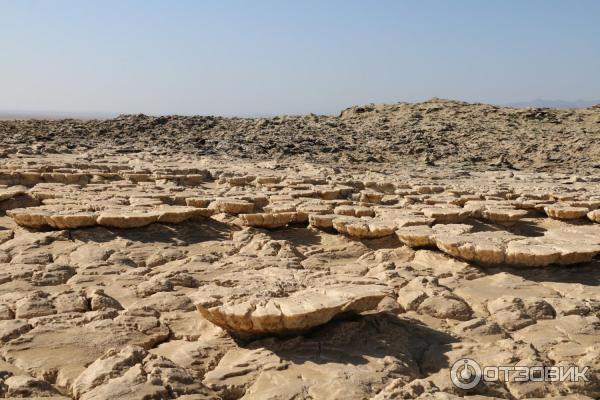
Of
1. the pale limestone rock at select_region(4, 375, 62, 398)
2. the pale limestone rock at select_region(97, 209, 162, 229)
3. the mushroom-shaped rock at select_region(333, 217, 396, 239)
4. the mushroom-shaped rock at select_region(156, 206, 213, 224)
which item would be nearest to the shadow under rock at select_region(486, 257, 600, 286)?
the mushroom-shaped rock at select_region(333, 217, 396, 239)

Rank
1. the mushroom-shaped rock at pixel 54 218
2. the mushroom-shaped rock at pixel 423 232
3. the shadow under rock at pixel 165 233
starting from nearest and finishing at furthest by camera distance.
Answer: the mushroom-shaped rock at pixel 423 232
the shadow under rock at pixel 165 233
the mushroom-shaped rock at pixel 54 218

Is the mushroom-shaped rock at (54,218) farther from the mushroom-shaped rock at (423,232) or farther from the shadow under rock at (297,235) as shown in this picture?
the mushroom-shaped rock at (423,232)

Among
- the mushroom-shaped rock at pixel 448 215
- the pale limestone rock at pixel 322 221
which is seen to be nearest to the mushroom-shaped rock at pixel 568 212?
the mushroom-shaped rock at pixel 448 215

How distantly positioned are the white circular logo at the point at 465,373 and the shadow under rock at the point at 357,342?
0.07 metres

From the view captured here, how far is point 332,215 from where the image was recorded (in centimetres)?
508

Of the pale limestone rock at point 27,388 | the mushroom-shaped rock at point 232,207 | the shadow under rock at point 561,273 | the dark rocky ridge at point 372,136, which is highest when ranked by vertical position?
the dark rocky ridge at point 372,136

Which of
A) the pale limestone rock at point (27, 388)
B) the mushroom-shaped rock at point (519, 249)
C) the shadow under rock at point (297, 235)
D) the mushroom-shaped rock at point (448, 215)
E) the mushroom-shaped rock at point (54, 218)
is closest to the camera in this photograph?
the pale limestone rock at point (27, 388)

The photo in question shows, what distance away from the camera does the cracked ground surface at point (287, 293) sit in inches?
93.0

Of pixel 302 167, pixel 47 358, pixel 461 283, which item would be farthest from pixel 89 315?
pixel 302 167

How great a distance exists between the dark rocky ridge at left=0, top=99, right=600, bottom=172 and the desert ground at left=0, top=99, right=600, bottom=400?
7.79 ft

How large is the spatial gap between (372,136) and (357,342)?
10253mm

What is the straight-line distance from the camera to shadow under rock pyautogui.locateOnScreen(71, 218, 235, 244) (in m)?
4.44

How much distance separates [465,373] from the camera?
2.42m

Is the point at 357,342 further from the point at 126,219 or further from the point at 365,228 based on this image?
the point at 126,219
